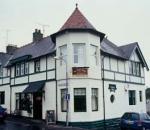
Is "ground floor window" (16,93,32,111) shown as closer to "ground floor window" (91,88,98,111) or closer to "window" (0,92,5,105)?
"window" (0,92,5,105)

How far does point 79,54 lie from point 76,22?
296cm

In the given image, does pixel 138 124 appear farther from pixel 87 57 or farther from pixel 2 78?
pixel 2 78

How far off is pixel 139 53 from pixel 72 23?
11.4 metres

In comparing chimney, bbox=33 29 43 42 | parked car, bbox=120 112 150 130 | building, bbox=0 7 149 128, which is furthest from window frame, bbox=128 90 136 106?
chimney, bbox=33 29 43 42

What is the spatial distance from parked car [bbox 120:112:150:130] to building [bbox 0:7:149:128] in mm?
3077

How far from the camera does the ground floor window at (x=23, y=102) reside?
28.8 meters

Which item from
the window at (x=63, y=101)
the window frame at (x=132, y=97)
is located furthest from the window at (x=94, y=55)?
the window frame at (x=132, y=97)

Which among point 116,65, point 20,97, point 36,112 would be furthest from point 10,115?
point 116,65

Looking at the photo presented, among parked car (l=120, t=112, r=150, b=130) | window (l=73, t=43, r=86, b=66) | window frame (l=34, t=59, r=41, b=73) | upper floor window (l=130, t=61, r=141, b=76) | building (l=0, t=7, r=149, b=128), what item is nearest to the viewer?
parked car (l=120, t=112, r=150, b=130)

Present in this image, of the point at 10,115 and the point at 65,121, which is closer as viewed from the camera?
the point at 65,121

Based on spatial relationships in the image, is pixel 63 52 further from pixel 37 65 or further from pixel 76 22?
pixel 37 65

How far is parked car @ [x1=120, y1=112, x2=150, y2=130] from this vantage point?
66.4 feet

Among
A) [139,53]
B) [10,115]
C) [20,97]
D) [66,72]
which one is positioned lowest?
[10,115]

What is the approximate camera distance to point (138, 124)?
20.2 meters
